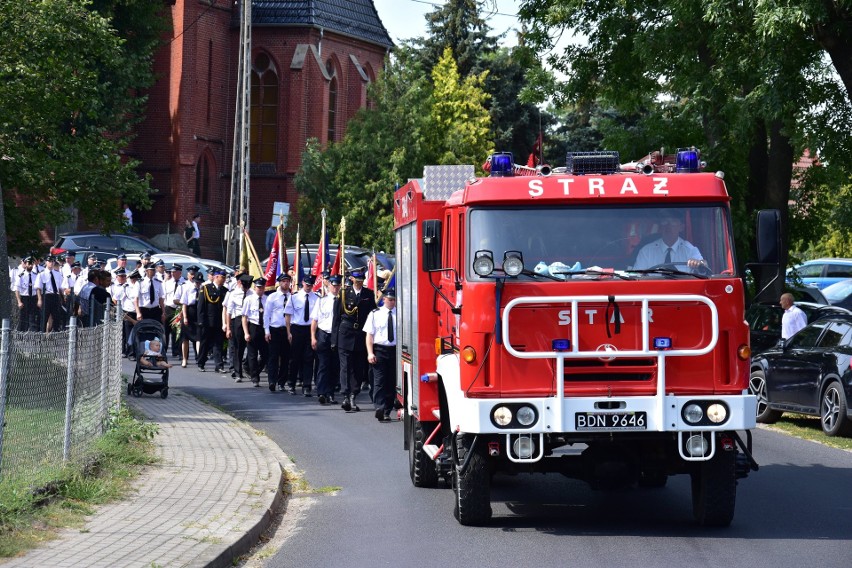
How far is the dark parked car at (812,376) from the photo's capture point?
54.4ft

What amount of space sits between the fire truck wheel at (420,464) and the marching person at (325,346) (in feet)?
26.0

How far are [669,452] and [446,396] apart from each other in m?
1.78

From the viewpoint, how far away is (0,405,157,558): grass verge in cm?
882

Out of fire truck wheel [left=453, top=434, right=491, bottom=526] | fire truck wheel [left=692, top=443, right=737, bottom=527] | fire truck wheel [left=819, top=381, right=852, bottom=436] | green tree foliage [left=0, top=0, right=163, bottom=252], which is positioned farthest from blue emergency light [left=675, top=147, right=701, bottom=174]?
green tree foliage [left=0, top=0, right=163, bottom=252]

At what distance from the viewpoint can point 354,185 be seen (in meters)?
49.8

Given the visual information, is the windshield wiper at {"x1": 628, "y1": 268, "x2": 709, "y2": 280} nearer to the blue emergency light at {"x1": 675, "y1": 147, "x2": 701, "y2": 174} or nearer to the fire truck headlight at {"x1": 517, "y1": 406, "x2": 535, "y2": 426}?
the blue emergency light at {"x1": 675, "y1": 147, "x2": 701, "y2": 174}

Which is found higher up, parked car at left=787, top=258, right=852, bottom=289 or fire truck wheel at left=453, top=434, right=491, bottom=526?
parked car at left=787, top=258, right=852, bottom=289

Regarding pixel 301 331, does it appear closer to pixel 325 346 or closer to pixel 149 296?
pixel 325 346

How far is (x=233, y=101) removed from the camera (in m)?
58.7

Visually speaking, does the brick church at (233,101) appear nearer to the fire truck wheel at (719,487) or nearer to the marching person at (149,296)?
the marching person at (149,296)

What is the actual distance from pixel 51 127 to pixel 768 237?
16.2m

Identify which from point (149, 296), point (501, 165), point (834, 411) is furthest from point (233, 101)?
point (501, 165)

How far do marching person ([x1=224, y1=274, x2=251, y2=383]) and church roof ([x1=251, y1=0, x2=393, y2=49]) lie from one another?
36.3m

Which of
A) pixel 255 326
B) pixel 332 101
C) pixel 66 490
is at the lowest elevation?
pixel 66 490
